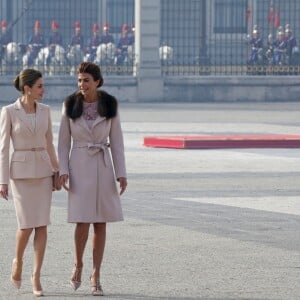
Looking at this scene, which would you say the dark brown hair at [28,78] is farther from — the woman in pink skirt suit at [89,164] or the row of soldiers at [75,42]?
the row of soldiers at [75,42]

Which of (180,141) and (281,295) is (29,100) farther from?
(180,141)

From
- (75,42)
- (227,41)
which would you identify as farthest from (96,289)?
(227,41)

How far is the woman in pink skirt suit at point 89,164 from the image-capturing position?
398 inches

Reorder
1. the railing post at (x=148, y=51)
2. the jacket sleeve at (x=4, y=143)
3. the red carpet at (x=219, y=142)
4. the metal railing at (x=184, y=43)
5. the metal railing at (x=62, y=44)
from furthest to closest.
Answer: the metal railing at (x=184, y=43)
the metal railing at (x=62, y=44)
the railing post at (x=148, y=51)
the red carpet at (x=219, y=142)
the jacket sleeve at (x=4, y=143)

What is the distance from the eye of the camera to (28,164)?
10109 millimetres

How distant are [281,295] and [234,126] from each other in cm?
2019

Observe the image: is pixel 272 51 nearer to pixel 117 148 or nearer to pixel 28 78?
pixel 117 148

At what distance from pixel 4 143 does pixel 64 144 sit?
404 millimetres

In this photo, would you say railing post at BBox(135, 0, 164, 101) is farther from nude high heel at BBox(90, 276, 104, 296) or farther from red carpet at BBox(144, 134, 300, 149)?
nude high heel at BBox(90, 276, 104, 296)

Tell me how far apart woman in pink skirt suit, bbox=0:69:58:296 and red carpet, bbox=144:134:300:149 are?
14.0 m

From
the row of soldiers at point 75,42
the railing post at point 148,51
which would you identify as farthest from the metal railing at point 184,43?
the railing post at point 148,51

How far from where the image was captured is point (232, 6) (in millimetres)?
51469

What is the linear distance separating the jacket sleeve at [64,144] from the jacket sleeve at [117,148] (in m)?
0.30

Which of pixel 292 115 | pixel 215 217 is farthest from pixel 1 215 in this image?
pixel 292 115
